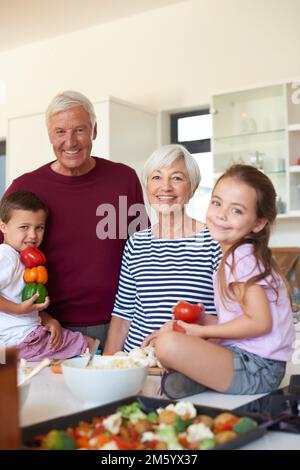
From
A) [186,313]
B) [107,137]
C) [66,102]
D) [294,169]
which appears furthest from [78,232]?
[107,137]

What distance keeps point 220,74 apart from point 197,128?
43 cm

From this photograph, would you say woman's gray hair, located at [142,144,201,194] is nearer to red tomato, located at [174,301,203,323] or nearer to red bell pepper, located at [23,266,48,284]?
red bell pepper, located at [23,266,48,284]

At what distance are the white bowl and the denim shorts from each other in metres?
0.22

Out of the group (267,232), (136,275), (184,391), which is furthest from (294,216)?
(184,391)

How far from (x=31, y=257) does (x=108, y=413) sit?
42.4 inches

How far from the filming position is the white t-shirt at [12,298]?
197cm

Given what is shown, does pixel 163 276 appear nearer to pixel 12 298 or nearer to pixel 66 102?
pixel 12 298

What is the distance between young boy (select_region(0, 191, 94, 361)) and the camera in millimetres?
1953

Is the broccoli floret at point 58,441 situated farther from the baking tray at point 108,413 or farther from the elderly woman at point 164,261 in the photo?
the elderly woman at point 164,261

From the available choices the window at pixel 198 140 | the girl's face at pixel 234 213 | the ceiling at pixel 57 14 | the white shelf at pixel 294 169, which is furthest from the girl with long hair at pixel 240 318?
the ceiling at pixel 57 14

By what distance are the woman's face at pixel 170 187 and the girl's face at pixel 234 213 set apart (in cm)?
44

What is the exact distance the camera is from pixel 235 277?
4.22 feet

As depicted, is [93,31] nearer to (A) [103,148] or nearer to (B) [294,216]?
(A) [103,148]

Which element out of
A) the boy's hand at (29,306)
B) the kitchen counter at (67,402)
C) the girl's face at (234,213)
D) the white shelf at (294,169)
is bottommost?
the kitchen counter at (67,402)
